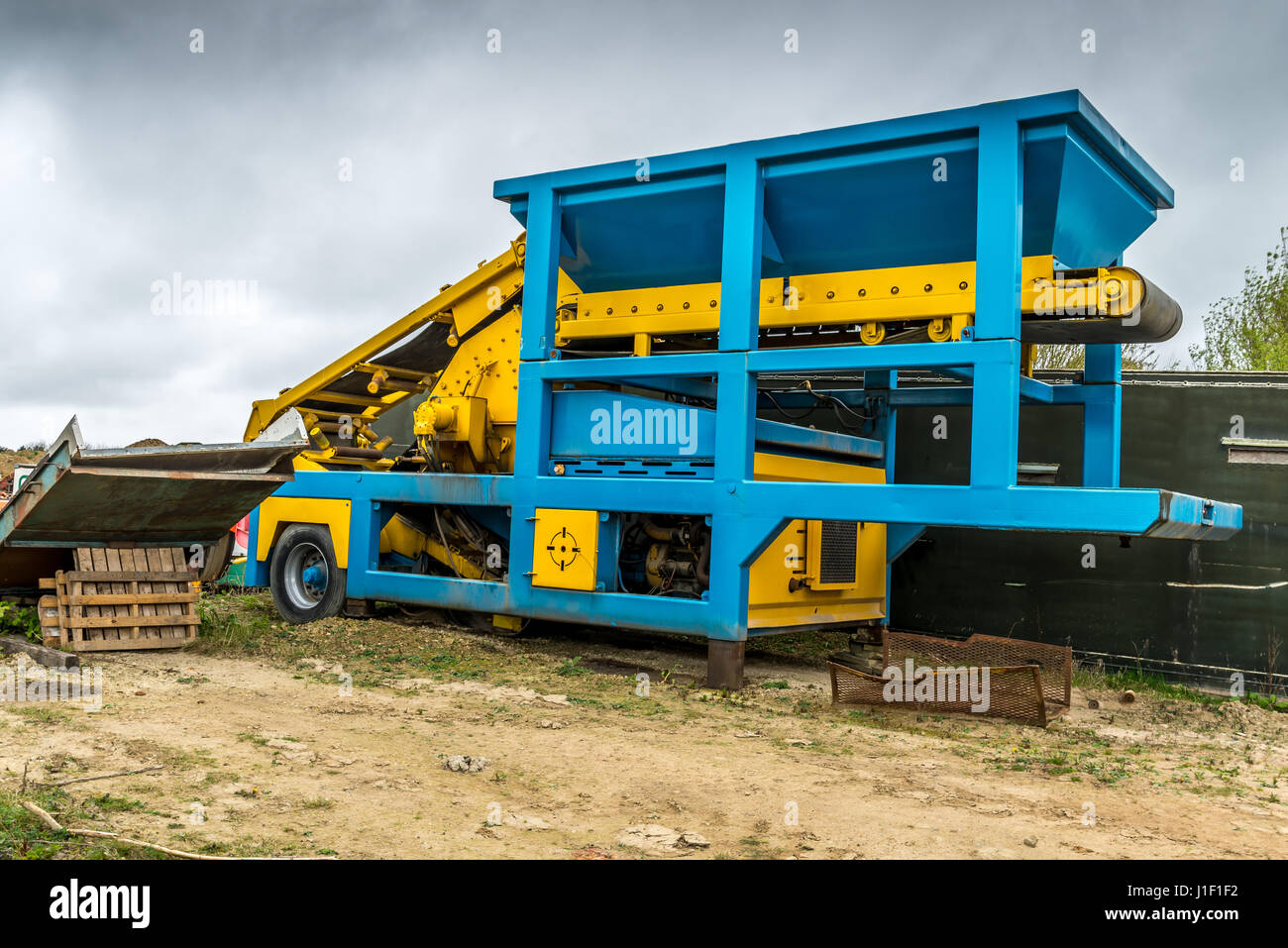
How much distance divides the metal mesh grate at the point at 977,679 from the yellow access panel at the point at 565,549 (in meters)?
2.14

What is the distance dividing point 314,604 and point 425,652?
2397 mm

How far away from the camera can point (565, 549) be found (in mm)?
8523

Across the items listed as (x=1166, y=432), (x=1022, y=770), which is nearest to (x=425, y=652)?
(x=1022, y=770)

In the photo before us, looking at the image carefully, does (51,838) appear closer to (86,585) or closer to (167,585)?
(86,585)

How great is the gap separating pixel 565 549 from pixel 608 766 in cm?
324

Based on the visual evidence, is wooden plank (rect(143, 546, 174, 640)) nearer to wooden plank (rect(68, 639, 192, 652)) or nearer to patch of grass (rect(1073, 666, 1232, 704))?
wooden plank (rect(68, 639, 192, 652))

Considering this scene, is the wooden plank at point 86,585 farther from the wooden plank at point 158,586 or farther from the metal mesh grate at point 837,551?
the metal mesh grate at point 837,551

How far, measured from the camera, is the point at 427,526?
10.3 meters

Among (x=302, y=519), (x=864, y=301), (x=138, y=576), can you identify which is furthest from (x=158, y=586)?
(x=864, y=301)

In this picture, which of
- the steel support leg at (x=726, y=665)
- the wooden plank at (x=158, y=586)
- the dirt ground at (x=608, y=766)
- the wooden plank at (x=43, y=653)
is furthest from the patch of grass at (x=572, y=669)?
the wooden plank at (x=43, y=653)

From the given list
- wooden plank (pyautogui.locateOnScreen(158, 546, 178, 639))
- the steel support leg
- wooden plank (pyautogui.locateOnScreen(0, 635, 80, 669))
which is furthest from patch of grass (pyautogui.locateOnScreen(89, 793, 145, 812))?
wooden plank (pyautogui.locateOnScreen(158, 546, 178, 639))

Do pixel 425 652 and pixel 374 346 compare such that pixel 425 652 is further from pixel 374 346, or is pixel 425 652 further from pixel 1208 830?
pixel 1208 830

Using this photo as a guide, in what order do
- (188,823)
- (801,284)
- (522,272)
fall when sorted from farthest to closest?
(522,272), (801,284), (188,823)
